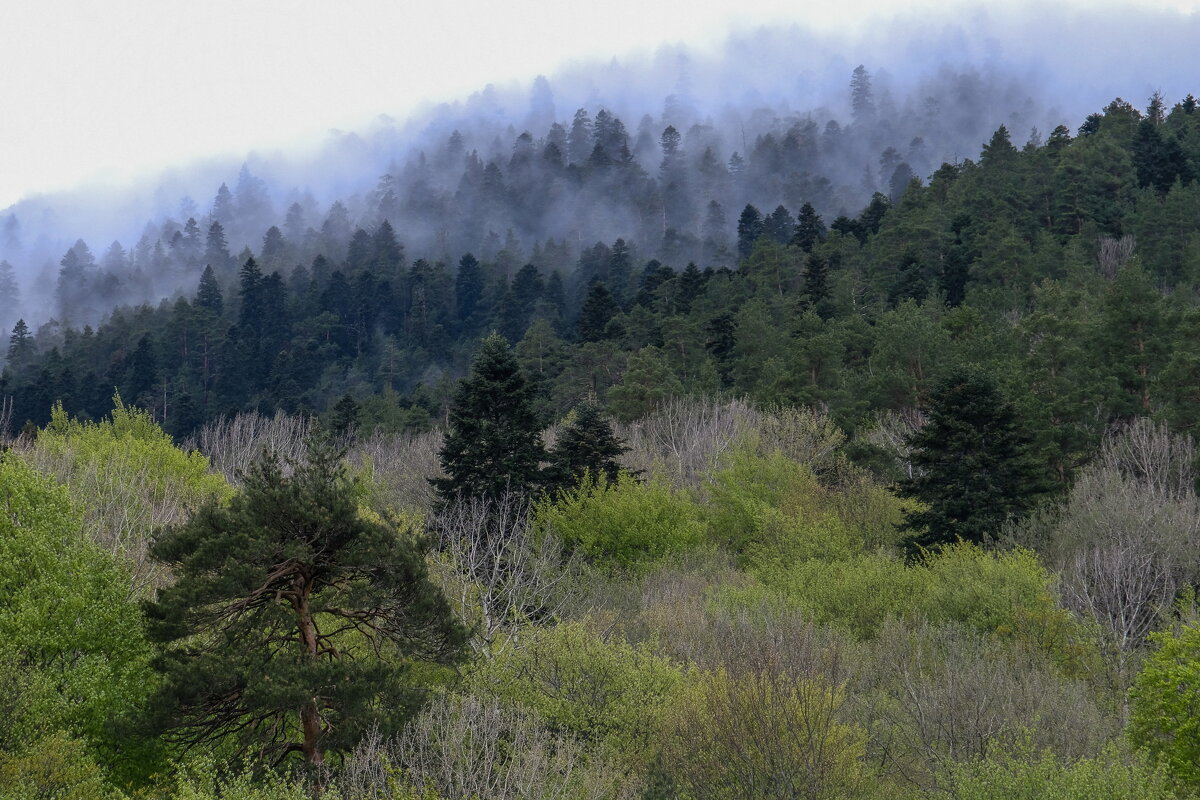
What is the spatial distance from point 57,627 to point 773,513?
26848 millimetres

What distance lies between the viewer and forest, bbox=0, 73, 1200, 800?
18016 mm

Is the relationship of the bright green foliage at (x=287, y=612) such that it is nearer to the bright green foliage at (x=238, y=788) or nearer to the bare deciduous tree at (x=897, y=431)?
the bright green foliage at (x=238, y=788)

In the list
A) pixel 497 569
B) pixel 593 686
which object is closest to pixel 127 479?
pixel 497 569

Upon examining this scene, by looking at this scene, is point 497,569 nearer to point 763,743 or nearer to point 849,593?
point 849,593

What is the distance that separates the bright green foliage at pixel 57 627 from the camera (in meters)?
19.8

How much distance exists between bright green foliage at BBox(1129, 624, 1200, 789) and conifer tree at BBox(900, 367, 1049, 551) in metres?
17.8

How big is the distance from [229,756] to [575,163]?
13524cm

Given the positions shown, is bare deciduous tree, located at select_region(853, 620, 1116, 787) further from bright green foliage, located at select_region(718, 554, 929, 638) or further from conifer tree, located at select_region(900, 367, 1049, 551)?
conifer tree, located at select_region(900, 367, 1049, 551)

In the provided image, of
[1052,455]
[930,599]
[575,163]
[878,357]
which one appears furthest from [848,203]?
[930,599]

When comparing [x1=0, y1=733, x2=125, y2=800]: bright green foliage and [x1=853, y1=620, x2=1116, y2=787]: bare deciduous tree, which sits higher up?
[x1=0, y1=733, x2=125, y2=800]: bright green foliage

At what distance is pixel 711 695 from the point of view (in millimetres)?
19797

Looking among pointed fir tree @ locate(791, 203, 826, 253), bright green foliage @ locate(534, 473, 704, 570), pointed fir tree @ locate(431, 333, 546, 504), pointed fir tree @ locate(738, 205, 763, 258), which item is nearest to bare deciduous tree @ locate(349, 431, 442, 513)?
pointed fir tree @ locate(431, 333, 546, 504)

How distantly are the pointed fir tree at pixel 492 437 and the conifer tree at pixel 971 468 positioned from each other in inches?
599

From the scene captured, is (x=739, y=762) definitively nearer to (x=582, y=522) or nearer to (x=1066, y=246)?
(x=582, y=522)
